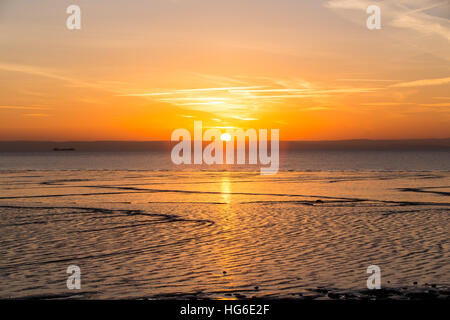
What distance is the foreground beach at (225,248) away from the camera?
421 inches

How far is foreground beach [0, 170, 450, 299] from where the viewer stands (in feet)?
35.1

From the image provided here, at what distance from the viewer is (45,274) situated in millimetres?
11852

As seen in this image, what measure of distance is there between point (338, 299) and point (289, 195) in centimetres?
2187

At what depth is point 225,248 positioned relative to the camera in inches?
587

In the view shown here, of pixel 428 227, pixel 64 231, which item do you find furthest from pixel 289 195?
pixel 64 231

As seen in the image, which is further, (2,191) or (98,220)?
(2,191)

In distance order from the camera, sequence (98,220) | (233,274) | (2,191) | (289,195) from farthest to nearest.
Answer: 1. (2,191)
2. (289,195)
3. (98,220)
4. (233,274)

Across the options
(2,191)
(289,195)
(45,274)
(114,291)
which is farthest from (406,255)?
(2,191)

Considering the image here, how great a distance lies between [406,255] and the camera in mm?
13781

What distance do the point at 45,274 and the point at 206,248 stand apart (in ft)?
15.6
